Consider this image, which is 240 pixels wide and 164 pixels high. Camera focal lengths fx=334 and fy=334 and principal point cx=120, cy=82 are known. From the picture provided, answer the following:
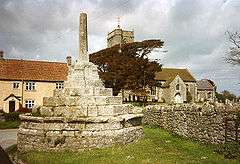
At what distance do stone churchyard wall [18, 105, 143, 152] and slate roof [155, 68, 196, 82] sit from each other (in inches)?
2080

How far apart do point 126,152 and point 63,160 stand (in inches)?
92.9

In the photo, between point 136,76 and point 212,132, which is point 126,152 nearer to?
point 212,132

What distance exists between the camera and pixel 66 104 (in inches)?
566

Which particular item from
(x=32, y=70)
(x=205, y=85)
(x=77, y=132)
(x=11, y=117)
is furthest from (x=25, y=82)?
(x=205, y=85)

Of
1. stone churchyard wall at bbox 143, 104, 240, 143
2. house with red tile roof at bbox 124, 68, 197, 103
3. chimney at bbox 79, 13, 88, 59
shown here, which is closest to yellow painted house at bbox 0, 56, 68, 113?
house with red tile roof at bbox 124, 68, 197, 103

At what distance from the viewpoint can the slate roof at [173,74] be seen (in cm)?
6738

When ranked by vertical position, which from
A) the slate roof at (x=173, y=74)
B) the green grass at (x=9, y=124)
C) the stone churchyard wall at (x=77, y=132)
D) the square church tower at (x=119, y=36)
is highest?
the square church tower at (x=119, y=36)

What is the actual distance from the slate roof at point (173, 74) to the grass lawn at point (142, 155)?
5274cm

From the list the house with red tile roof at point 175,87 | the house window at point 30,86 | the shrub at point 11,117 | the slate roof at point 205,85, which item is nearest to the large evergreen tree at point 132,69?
the house window at point 30,86

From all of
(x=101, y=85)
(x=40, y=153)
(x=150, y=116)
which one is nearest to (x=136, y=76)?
(x=150, y=116)

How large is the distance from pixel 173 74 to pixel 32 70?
32.9 meters

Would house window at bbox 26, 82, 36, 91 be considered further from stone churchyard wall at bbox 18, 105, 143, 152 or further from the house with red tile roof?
stone churchyard wall at bbox 18, 105, 143, 152

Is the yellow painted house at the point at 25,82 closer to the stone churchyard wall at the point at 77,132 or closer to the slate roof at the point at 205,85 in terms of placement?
the stone churchyard wall at the point at 77,132

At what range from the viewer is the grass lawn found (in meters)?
11.1
